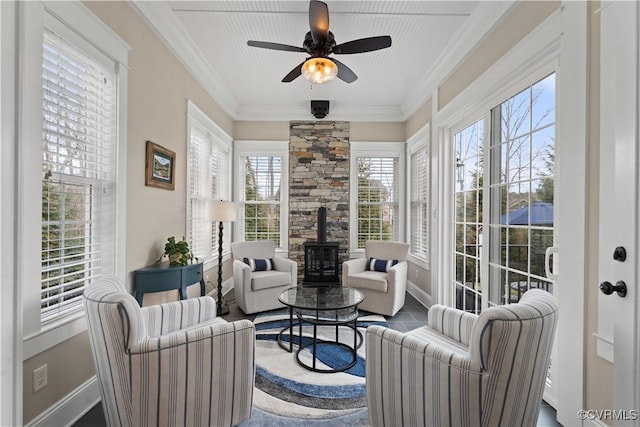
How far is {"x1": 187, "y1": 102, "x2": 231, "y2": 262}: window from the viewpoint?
354cm

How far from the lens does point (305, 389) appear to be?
211 centimetres

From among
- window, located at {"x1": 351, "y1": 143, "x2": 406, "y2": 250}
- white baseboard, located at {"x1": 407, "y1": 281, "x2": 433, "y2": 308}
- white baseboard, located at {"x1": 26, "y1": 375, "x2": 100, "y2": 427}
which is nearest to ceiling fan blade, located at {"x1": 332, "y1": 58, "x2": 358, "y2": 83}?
window, located at {"x1": 351, "y1": 143, "x2": 406, "y2": 250}

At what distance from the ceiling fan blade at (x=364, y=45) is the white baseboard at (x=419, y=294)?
3.00m

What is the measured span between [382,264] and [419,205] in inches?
47.6

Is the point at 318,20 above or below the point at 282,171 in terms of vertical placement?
above

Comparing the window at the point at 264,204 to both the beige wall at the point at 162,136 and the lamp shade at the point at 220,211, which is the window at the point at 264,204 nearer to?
the beige wall at the point at 162,136

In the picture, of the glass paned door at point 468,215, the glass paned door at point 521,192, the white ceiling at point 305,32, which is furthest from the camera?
the glass paned door at point 468,215

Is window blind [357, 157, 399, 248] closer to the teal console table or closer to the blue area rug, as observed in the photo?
the blue area rug

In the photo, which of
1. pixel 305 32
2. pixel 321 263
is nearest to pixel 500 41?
pixel 305 32

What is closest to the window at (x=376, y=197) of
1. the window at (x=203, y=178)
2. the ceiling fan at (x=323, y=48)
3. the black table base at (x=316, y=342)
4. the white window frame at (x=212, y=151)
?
the white window frame at (x=212, y=151)

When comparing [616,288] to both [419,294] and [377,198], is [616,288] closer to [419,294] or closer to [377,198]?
[419,294]

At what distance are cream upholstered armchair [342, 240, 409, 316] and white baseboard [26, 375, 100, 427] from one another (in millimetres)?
2678

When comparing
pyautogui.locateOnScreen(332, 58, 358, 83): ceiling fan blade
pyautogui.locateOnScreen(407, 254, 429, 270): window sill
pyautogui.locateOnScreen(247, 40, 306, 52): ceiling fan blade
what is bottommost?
pyautogui.locateOnScreen(407, 254, 429, 270): window sill

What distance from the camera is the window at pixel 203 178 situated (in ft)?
11.6
